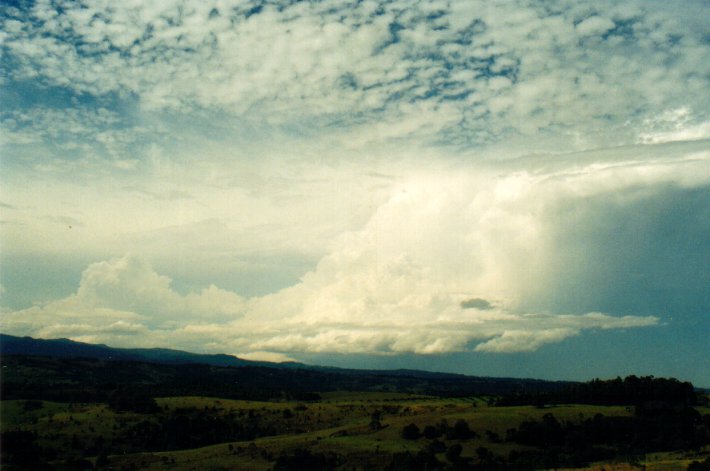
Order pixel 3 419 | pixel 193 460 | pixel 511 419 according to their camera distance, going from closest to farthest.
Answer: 1. pixel 193 460
2. pixel 511 419
3. pixel 3 419

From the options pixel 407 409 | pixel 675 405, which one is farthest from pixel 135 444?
pixel 675 405

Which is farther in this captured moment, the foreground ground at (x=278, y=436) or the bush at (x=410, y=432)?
the bush at (x=410, y=432)

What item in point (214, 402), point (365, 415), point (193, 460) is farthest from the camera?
point (214, 402)

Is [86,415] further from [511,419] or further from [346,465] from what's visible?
[511,419]

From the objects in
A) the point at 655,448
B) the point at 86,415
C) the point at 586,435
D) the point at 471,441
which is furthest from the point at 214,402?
the point at 655,448

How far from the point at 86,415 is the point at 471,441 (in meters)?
108

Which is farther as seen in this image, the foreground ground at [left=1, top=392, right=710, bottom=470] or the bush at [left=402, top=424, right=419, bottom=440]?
the bush at [left=402, top=424, right=419, bottom=440]

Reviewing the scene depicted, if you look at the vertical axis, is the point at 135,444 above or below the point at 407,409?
below

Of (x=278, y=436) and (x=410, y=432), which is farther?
(x=278, y=436)

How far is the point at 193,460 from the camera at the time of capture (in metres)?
106

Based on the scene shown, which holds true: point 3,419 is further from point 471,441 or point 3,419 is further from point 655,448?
point 655,448

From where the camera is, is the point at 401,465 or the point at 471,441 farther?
the point at 471,441

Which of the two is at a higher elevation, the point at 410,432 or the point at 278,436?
the point at 410,432

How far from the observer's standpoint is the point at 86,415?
6309 inches
